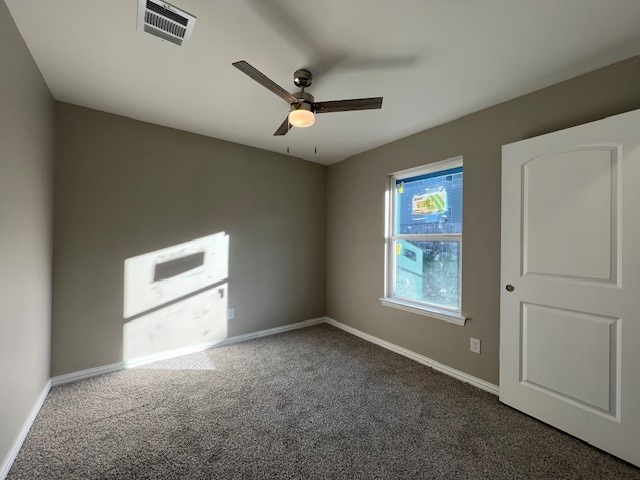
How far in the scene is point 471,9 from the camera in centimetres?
138

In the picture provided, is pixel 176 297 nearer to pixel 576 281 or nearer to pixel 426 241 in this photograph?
pixel 426 241

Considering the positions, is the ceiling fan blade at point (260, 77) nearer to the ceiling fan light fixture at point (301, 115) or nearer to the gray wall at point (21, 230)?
the ceiling fan light fixture at point (301, 115)

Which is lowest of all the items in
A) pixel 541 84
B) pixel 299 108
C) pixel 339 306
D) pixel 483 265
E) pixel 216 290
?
pixel 339 306

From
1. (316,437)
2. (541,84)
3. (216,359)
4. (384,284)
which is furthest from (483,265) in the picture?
(216,359)

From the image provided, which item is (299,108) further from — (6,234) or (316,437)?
(316,437)

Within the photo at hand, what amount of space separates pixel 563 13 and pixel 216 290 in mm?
3463

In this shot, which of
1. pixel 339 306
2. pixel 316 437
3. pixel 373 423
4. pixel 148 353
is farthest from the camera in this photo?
pixel 339 306

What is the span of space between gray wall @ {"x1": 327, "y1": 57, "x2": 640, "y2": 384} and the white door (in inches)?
7.4

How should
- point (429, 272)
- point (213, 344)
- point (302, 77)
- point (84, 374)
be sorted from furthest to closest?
1. point (213, 344)
2. point (429, 272)
3. point (84, 374)
4. point (302, 77)

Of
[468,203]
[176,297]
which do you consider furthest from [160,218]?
[468,203]

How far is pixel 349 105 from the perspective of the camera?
175 centimetres

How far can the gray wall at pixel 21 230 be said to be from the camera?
142 cm

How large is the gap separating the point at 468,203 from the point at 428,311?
3.60ft

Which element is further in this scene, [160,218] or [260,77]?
[160,218]
